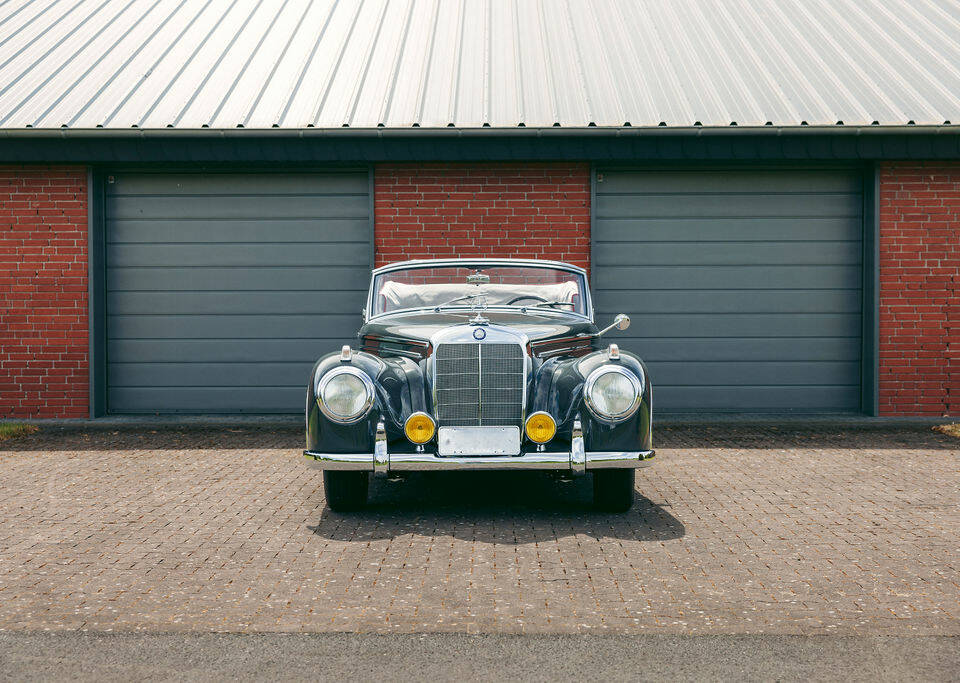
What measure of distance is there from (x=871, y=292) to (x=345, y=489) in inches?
253

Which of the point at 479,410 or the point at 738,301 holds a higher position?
the point at 738,301

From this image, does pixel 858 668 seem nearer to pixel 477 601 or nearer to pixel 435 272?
pixel 477 601

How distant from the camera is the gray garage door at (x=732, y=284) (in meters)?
9.31

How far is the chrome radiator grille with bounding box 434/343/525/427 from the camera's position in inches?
197

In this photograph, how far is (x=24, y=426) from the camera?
853cm

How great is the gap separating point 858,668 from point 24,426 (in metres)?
8.00

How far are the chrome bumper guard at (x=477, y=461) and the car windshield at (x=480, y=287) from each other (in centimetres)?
146

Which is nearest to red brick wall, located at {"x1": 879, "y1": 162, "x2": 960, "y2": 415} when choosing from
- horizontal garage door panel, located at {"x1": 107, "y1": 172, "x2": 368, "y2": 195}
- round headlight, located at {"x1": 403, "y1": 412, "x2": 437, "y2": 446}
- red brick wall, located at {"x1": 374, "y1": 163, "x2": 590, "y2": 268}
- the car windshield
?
red brick wall, located at {"x1": 374, "y1": 163, "x2": 590, "y2": 268}

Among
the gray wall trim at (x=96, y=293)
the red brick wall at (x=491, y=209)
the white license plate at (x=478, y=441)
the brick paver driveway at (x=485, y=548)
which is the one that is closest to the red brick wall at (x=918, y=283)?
the brick paver driveway at (x=485, y=548)

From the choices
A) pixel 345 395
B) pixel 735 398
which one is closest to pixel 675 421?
pixel 735 398

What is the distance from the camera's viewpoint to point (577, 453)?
4.82m

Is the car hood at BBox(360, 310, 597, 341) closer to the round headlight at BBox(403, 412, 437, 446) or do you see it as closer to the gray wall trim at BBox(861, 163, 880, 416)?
the round headlight at BBox(403, 412, 437, 446)

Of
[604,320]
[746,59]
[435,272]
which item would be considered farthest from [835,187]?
[435,272]

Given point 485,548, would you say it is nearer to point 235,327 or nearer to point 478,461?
point 478,461
